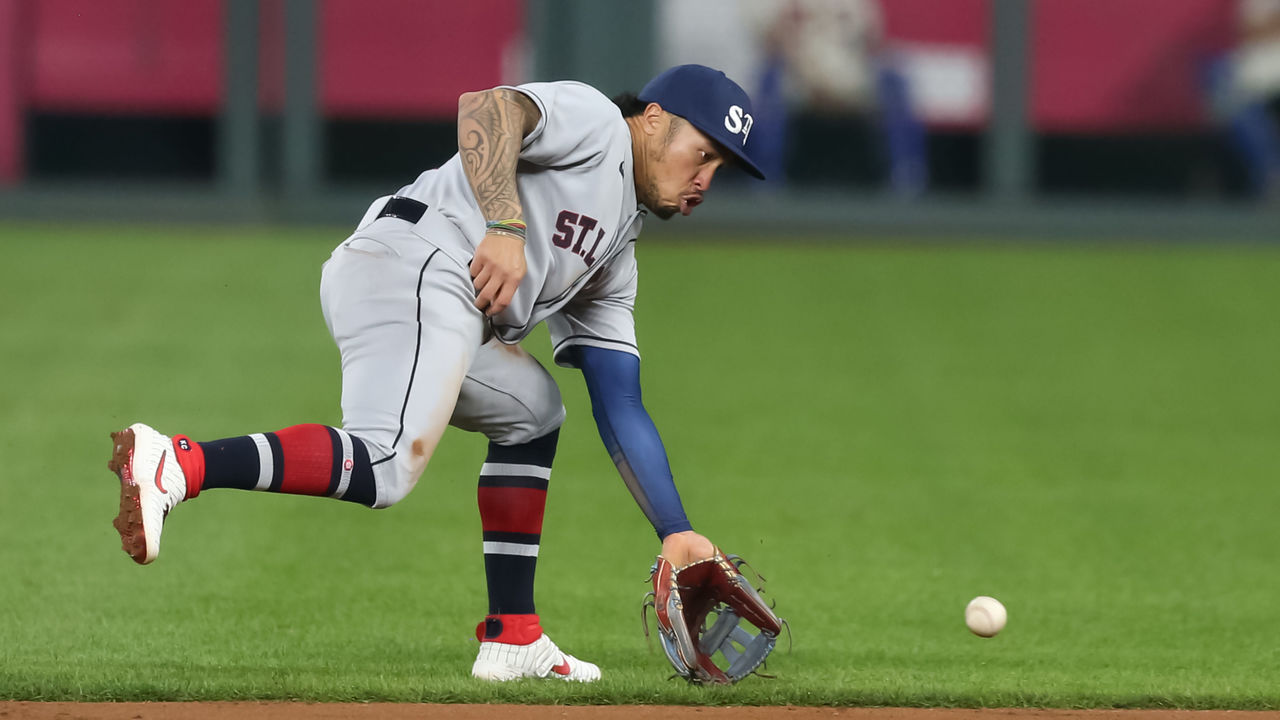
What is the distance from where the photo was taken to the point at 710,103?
448 cm

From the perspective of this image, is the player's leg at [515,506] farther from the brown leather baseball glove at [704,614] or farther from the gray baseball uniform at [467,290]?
the brown leather baseball glove at [704,614]

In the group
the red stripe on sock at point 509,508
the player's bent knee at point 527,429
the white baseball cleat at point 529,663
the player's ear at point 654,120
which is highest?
the player's ear at point 654,120

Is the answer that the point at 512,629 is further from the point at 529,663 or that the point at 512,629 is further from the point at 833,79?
the point at 833,79

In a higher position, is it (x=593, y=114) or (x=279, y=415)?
(x=593, y=114)

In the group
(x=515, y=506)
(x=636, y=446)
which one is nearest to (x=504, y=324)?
(x=636, y=446)

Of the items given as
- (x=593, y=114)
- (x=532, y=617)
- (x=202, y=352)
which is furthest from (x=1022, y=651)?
(x=202, y=352)

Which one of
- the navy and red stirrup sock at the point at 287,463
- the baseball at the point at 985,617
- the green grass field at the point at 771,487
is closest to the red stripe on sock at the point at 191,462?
the navy and red stirrup sock at the point at 287,463

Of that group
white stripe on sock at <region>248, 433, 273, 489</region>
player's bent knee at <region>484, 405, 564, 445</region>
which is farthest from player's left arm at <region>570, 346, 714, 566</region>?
white stripe on sock at <region>248, 433, 273, 489</region>

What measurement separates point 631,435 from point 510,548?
0.51 metres

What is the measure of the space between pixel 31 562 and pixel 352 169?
28.8 feet

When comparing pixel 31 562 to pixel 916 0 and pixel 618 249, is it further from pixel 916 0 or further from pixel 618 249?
pixel 916 0

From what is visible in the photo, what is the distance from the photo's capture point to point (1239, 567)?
21.6ft

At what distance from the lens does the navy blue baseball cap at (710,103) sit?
446cm

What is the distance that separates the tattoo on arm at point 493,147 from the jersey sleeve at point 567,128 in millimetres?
69
